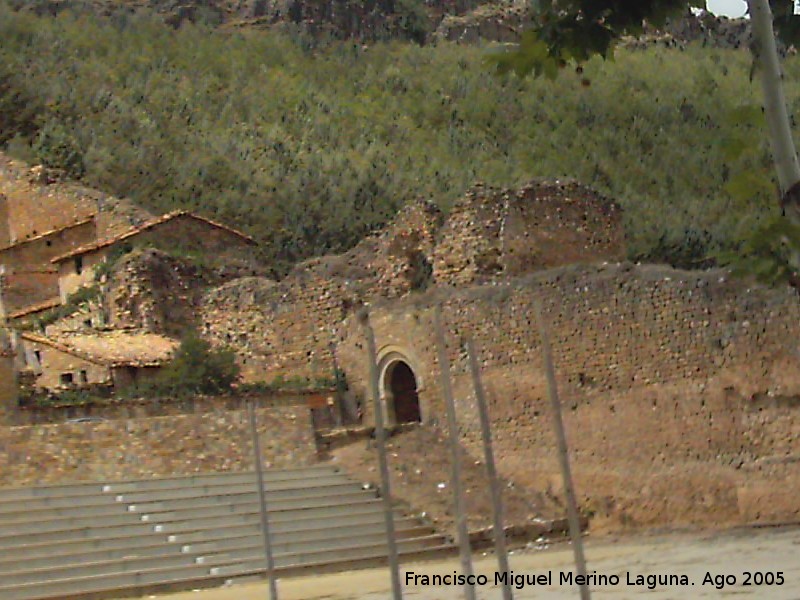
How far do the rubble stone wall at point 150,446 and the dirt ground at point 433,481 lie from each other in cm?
91

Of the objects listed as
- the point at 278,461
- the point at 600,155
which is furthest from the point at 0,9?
the point at 278,461

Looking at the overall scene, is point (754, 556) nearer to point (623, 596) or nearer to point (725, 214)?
point (623, 596)

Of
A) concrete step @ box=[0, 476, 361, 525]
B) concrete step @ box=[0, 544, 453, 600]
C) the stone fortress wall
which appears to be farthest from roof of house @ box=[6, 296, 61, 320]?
concrete step @ box=[0, 544, 453, 600]

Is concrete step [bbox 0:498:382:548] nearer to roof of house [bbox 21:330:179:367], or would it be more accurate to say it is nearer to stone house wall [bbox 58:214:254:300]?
roof of house [bbox 21:330:179:367]

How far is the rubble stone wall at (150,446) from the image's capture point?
18219 mm

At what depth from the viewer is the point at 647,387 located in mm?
18188

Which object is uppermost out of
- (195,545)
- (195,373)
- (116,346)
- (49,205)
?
(49,205)

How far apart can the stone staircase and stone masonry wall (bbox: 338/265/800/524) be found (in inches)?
97.7

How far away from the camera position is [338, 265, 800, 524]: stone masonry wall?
1662cm

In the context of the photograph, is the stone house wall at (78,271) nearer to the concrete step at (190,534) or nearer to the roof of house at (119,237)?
the roof of house at (119,237)

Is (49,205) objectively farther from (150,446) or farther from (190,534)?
(190,534)

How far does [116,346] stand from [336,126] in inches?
1133

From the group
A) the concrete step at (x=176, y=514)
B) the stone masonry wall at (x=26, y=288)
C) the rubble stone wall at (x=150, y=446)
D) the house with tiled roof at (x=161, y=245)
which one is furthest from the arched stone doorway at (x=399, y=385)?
the stone masonry wall at (x=26, y=288)

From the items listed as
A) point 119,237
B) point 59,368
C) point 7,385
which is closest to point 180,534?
point 7,385
